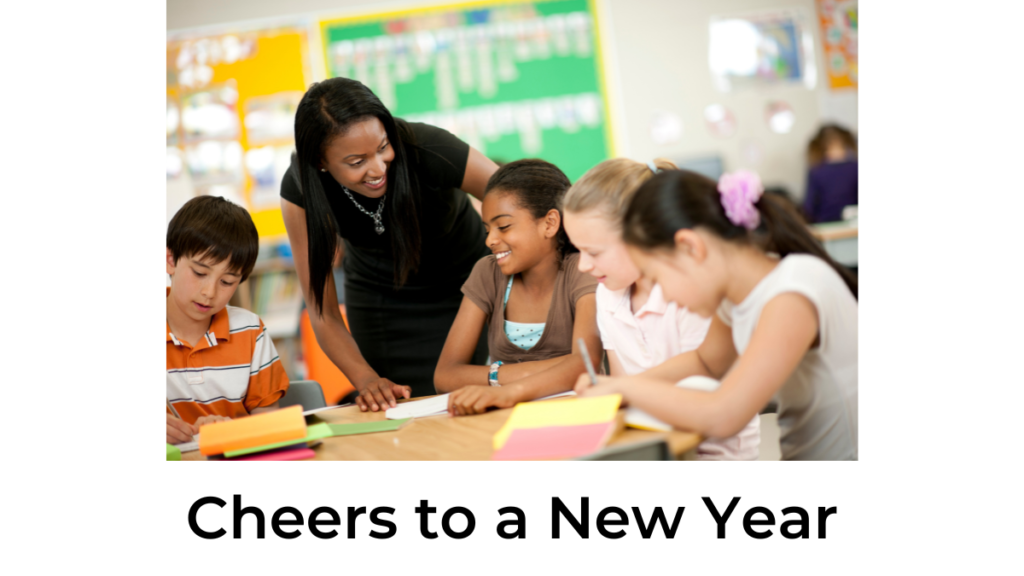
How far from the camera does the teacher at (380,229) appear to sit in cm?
139

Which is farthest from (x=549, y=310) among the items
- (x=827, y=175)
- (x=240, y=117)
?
(x=240, y=117)

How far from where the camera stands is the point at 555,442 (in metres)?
1.03

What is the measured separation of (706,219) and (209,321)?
99 centimetres

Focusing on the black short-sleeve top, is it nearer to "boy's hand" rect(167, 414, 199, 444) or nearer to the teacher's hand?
the teacher's hand

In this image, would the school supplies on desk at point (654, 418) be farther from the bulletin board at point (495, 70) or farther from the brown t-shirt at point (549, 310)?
the bulletin board at point (495, 70)

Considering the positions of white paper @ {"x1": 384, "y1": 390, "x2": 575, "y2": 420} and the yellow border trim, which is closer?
white paper @ {"x1": 384, "y1": 390, "x2": 575, "y2": 420}

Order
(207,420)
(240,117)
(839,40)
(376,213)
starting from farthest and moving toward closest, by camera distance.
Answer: (240,117)
(839,40)
(376,213)
(207,420)

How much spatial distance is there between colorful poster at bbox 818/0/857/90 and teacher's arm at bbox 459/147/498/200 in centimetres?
78

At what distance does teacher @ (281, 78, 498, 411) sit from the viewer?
1.39 metres

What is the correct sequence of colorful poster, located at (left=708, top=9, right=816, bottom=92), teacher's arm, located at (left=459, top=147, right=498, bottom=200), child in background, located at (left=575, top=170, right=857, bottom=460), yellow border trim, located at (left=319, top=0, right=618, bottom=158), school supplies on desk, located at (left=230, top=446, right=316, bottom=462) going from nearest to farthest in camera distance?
1. child in background, located at (left=575, top=170, right=857, bottom=460)
2. school supplies on desk, located at (left=230, top=446, right=316, bottom=462)
3. teacher's arm, located at (left=459, top=147, right=498, bottom=200)
4. colorful poster, located at (left=708, top=9, right=816, bottom=92)
5. yellow border trim, located at (left=319, top=0, right=618, bottom=158)

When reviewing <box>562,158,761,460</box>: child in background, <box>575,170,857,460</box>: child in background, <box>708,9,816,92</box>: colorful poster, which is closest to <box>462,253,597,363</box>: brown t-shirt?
<box>562,158,761,460</box>: child in background

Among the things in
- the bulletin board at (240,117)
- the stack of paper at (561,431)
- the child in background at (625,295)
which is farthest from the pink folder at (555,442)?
the bulletin board at (240,117)

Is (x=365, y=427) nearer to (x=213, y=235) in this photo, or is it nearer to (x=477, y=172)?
(x=213, y=235)
